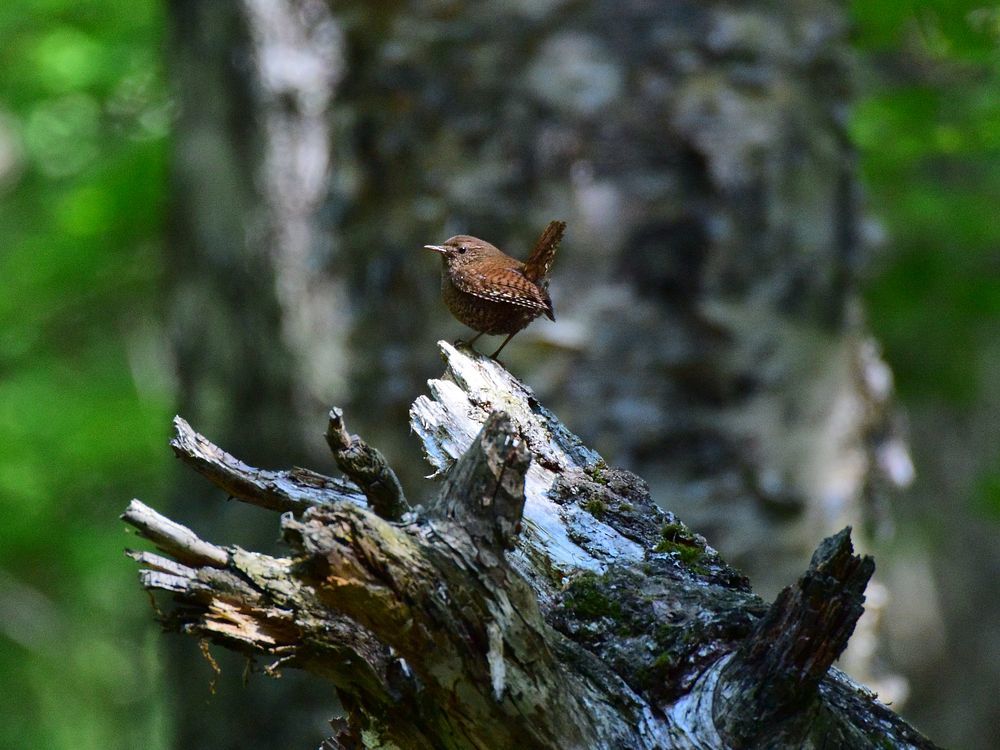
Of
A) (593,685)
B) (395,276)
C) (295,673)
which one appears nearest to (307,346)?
(395,276)

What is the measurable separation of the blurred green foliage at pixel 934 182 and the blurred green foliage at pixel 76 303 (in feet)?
14.5

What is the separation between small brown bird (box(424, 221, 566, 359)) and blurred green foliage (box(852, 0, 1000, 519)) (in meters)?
2.30

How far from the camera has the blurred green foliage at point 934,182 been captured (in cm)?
494

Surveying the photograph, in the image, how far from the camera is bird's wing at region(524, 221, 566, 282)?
11.6ft

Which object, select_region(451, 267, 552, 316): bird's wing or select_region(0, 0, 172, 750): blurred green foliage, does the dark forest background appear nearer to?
select_region(0, 0, 172, 750): blurred green foliage

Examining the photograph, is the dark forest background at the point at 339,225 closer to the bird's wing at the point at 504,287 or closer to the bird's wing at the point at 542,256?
the bird's wing at the point at 542,256

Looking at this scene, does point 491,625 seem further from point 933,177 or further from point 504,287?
point 933,177

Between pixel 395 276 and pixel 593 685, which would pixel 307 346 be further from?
pixel 593 685

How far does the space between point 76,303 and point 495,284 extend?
536cm

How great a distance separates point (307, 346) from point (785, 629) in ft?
13.1

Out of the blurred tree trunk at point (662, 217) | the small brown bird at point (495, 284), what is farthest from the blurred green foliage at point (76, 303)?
the small brown bird at point (495, 284)

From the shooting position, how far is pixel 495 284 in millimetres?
3410

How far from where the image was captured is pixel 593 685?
195 centimetres

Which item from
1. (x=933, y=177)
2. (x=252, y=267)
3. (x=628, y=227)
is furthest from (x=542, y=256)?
(x=933, y=177)
